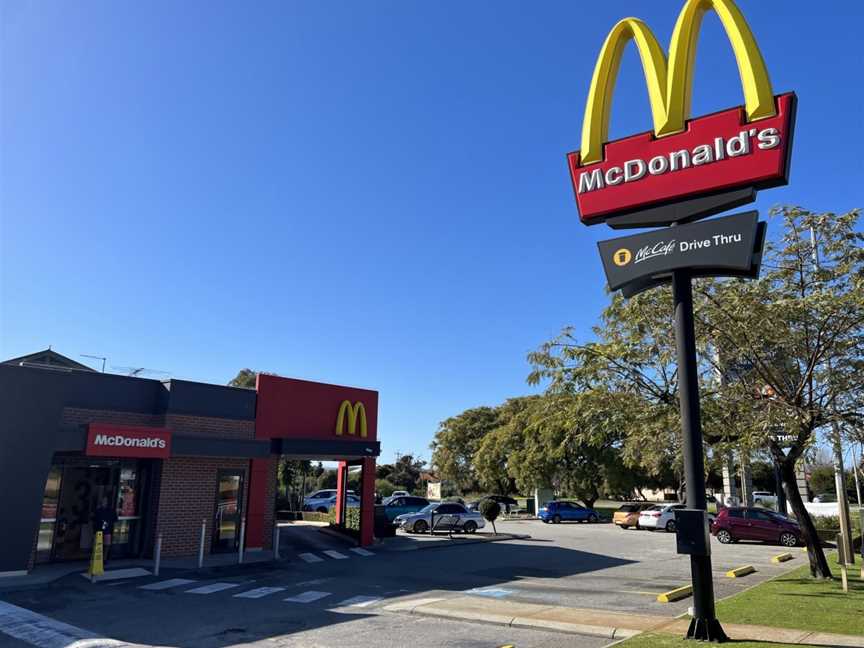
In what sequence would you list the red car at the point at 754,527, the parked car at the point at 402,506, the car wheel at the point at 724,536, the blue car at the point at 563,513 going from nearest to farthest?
the red car at the point at 754,527 → the car wheel at the point at 724,536 → the parked car at the point at 402,506 → the blue car at the point at 563,513

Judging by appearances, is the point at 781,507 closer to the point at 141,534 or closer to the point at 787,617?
the point at 787,617

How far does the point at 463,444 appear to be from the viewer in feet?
228

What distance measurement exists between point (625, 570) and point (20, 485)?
15.2 m

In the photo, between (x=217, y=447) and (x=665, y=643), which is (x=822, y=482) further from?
(x=665, y=643)

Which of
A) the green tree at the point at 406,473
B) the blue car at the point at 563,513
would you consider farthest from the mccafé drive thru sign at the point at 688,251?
the green tree at the point at 406,473

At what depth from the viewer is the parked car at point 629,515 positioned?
1422 inches

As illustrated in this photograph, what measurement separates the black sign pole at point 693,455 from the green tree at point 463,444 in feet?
192

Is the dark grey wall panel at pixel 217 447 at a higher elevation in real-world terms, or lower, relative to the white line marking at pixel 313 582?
higher

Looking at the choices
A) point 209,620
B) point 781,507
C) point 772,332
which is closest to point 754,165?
point 772,332

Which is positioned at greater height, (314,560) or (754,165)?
(754,165)

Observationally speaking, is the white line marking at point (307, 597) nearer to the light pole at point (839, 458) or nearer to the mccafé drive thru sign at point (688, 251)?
the mccafé drive thru sign at point (688, 251)

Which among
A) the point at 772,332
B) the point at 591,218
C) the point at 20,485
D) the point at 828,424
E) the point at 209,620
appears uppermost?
the point at 591,218

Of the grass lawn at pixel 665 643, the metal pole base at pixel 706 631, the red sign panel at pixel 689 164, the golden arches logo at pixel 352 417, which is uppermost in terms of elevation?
the red sign panel at pixel 689 164

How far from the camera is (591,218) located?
11445mm
